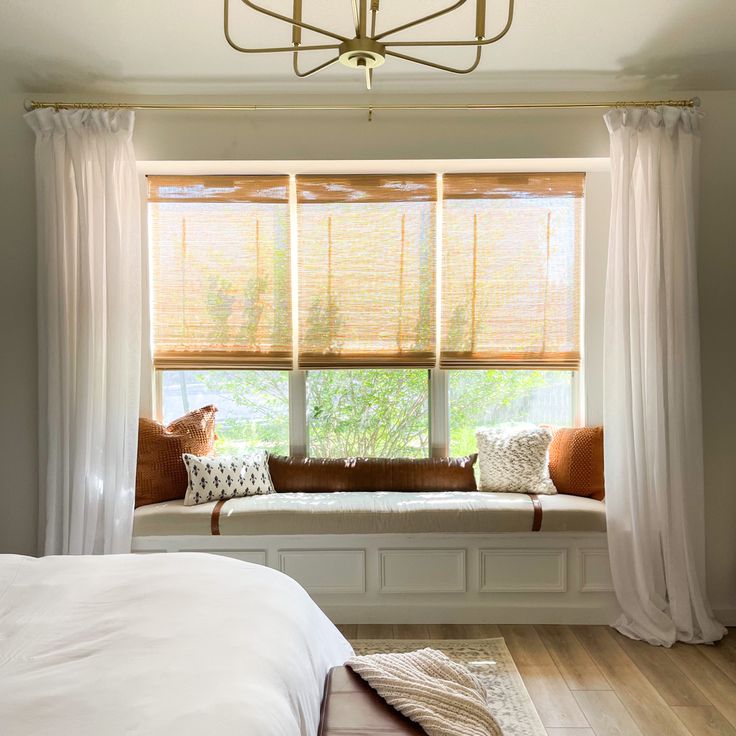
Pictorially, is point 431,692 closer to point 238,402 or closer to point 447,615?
point 447,615

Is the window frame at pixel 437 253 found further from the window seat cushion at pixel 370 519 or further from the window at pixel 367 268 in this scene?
the window seat cushion at pixel 370 519

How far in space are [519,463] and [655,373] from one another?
2.78ft

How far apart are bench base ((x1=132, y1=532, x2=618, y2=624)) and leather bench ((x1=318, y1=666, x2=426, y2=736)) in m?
1.73

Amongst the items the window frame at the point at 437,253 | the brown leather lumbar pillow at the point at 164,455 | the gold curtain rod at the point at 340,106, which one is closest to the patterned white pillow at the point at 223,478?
the brown leather lumbar pillow at the point at 164,455

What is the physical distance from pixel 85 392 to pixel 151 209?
118cm

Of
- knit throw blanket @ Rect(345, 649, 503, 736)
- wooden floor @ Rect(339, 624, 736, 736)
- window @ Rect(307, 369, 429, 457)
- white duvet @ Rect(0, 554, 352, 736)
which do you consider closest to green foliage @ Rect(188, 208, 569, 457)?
window @ Rect(307, 369, 429, 457)

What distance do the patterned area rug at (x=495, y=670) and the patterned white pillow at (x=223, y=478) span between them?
98 centimetres

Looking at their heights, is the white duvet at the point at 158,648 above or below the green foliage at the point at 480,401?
below

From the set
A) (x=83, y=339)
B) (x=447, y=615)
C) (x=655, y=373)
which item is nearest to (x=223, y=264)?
(x=83, y=339)

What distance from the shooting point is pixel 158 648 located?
170 cm

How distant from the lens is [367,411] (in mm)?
4340

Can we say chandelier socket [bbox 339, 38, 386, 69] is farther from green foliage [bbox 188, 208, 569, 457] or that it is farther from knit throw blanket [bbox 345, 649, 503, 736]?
green foliage [bbox 188, 208, 569, 457]

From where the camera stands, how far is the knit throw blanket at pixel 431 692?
1.80 meters

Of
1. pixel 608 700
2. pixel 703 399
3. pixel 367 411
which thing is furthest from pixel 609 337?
pixel 608 700
